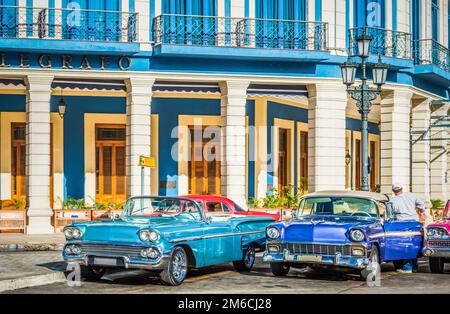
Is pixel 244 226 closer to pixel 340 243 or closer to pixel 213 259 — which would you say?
pixel 213 259

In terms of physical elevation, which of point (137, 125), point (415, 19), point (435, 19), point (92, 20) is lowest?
point (137, 125)

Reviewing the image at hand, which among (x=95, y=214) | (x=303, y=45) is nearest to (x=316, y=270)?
(x=95, y=214)

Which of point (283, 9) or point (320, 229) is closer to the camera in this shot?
point (320, 229)

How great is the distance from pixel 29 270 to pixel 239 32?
41.0ft

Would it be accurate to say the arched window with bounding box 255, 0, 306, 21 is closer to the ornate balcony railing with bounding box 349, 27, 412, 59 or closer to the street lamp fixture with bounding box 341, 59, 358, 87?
the ornate balcony railing with bounding box 349, 27, 412, 59

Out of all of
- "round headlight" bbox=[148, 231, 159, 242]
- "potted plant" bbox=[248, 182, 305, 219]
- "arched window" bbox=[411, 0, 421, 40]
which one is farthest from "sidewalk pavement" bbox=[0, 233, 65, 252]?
"arched window" bbox=[411, 0, 421, 40]

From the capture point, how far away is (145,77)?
23219 mm

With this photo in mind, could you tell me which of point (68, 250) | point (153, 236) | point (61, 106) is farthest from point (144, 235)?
point (61, 106)

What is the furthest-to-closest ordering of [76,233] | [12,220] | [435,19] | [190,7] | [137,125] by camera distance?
1. [435,19]
2. [190,7]
3. [137,125]
4. [12,220]
5. [76,233]

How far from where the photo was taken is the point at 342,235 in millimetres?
12180

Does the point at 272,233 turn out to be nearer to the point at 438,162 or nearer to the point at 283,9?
the point at 283,9

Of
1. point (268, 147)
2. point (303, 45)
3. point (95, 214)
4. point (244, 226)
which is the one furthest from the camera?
point (268, 147)

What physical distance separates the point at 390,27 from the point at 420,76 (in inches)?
85.0

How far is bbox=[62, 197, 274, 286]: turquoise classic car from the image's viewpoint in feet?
38.1
